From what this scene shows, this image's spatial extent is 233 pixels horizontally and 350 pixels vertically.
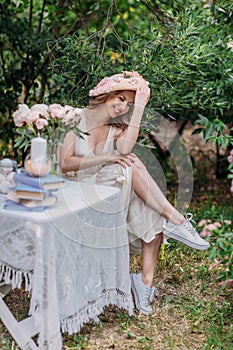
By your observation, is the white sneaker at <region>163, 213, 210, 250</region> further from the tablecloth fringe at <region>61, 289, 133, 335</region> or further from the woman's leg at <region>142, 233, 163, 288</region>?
the tablecloth fringe at <region>61, 289, 133, 335</region>

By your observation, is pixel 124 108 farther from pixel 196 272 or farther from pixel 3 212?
pixel 196 272

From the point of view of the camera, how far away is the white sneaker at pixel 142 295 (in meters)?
3.25

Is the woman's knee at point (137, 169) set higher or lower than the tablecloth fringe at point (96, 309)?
higher

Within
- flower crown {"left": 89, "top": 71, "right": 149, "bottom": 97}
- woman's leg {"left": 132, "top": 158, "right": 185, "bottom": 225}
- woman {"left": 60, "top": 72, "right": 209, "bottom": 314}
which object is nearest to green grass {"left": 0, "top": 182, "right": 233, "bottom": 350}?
woman {"left": 60, "top": 72, "right": 209, "bottom": 314}

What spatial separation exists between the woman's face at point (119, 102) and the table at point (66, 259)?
45 cm

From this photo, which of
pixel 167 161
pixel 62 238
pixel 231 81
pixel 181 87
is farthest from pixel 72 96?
pixel 167 161

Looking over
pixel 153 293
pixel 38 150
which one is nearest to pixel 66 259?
pixel 38 150

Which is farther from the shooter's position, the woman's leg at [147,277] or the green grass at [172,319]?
the woman's leg at [147,277]

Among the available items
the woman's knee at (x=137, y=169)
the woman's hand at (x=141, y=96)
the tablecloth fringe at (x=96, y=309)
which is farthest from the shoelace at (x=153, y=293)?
the woman's hand at (x=141, y=96)

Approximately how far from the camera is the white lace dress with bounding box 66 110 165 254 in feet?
10.3

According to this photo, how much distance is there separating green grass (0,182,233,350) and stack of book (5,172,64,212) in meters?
0.72

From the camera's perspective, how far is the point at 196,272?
3836 millimetres

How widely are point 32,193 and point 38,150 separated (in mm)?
197

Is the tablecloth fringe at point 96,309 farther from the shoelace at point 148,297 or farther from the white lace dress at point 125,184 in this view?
the white lace dress at point 125,184
